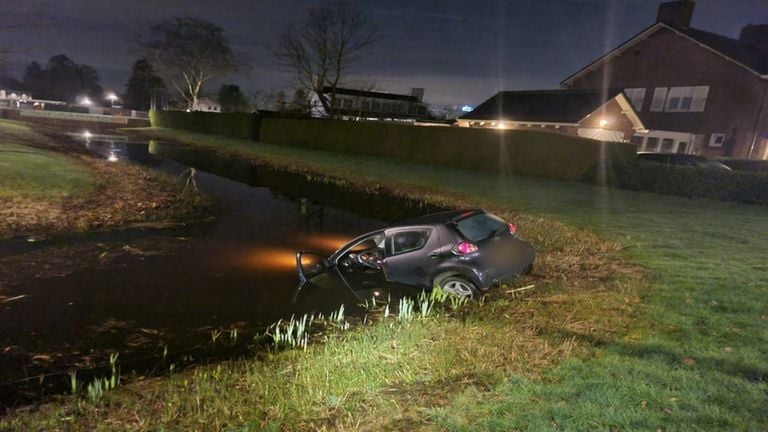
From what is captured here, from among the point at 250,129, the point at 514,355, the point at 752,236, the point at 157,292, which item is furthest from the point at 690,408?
the point at 250,129

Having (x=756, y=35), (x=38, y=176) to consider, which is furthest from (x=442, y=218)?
(x=756, y=35)

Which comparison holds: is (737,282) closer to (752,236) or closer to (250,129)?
(752,236)

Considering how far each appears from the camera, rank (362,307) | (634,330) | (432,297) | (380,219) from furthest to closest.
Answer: (380,219), (362,307), (432,297), (634,330)

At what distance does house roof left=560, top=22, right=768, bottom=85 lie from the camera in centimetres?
2931

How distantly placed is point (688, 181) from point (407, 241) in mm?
15500

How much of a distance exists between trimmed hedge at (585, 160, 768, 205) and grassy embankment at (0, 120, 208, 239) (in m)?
17.8

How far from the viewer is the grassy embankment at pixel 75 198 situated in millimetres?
11094

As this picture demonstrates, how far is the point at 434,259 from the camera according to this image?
7348 millimetres

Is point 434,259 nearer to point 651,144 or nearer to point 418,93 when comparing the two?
point 651,144

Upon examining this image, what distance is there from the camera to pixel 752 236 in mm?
10938

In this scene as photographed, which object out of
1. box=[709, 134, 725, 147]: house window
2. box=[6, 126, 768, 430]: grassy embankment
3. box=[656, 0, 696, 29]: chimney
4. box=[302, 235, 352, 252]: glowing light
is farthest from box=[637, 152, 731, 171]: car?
box=[656, 0, 696, 29]: chimney

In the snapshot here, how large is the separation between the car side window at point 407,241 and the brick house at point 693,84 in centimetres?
3154

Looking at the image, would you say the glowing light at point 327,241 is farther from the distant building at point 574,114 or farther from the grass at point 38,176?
the distant building at point 574,114

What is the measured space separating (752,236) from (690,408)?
9672 mm
